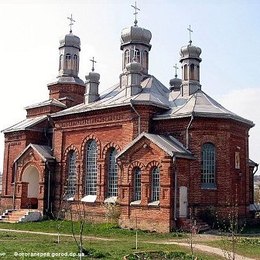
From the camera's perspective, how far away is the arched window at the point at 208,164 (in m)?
23.1

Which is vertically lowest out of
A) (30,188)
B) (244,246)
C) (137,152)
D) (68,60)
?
(244,246)

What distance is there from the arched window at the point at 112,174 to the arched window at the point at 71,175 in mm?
2731

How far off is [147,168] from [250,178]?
27.7 feet

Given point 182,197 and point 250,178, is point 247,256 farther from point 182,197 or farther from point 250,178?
point 250,178

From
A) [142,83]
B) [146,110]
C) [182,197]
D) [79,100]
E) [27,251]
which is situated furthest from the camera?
[79,100]

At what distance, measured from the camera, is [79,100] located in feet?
108

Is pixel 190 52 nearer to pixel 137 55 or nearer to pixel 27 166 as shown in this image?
pixel 137 55

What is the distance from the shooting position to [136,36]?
29.4 metres

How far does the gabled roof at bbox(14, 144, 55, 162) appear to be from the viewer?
27.4 metres

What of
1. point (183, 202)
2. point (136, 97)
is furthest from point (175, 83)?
point (183, 202)

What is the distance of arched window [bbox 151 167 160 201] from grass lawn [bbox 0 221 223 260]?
1910mm

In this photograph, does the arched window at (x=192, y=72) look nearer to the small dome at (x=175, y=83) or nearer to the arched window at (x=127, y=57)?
the arched window at (x=127, y=57)

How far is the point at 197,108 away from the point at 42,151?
10.3 metres

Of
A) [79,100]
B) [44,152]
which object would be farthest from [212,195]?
[79,100]
